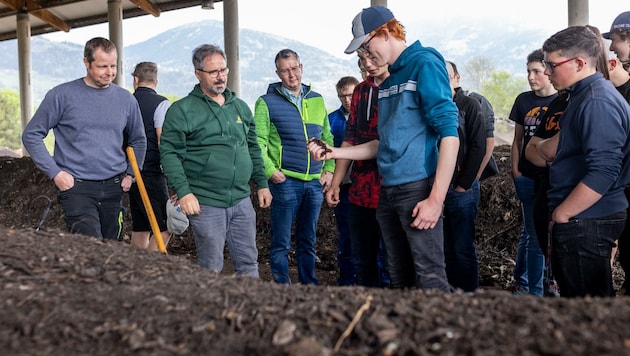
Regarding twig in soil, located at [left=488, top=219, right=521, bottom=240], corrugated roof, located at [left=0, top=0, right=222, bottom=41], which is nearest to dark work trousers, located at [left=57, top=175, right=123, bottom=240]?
twig in soil, located at [left=488, top=219, right=521, bottom=240]

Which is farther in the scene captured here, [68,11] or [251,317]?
[68,11]

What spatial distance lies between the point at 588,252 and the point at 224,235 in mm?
2114

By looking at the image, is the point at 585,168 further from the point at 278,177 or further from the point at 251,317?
the point at 278,177

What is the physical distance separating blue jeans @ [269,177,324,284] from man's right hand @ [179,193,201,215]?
50.0 inches

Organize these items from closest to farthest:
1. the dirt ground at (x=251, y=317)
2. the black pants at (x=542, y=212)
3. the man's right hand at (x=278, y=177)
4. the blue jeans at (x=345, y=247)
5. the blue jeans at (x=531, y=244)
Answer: the dirt ground at (x=251, y=317) < the black pants at (x=542, y=212) < the blue jeans at (x=531, y=244) < the man's right hand at (x=278, y=177) < the blue jeans at (x=345, y=247)

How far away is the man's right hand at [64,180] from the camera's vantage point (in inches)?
151

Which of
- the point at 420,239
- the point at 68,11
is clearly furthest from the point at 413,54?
the point at 68,11

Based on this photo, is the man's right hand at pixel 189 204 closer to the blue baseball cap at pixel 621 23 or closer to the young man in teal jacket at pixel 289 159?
the young man in teal jacket at pixel 289 159

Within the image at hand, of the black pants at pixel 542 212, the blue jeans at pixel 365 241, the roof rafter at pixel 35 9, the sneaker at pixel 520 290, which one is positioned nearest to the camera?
the black pants at pixel 542 212

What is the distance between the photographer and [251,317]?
187 cm

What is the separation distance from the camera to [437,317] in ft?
5.83

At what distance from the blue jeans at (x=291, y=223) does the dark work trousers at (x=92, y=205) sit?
1241mm

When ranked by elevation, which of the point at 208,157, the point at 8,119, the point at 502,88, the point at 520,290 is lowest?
the point at 520,290

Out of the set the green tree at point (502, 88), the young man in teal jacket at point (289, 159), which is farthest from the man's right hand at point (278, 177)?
the green tree at point (502, 88)
